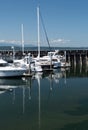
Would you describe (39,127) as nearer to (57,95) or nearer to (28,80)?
(57,95)

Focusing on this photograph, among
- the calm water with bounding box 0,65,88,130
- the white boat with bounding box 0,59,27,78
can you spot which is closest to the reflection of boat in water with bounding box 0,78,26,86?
the calm water with bounding box 0,65,88,130

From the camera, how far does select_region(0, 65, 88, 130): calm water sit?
74.0ft

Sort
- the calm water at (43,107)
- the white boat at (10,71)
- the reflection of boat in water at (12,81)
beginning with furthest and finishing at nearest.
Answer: the white boat at (10,71) < the reflection of boat in water at (12,81) < the calm water at (43,107)

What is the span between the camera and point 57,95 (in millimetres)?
34375

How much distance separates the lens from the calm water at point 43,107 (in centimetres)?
2255

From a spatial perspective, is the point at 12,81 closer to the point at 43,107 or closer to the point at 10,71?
the point at 10,71

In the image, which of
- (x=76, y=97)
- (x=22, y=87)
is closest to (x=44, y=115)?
(x=76, y=97)

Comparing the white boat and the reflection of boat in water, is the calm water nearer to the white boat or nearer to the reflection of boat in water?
the reflection of boat in water

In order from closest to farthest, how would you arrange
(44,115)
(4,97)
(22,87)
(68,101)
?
(44,115)
(68,101)
(4,97)
(22,87)

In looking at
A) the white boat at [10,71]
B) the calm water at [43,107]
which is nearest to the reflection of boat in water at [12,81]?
the calm water at [43,107]

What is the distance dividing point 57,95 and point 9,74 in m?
15.1

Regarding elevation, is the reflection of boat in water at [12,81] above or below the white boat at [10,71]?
below

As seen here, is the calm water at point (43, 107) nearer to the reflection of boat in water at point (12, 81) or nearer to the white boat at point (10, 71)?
the reflection of boat in water at point (12, 81)

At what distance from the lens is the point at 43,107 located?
92.3 feet
